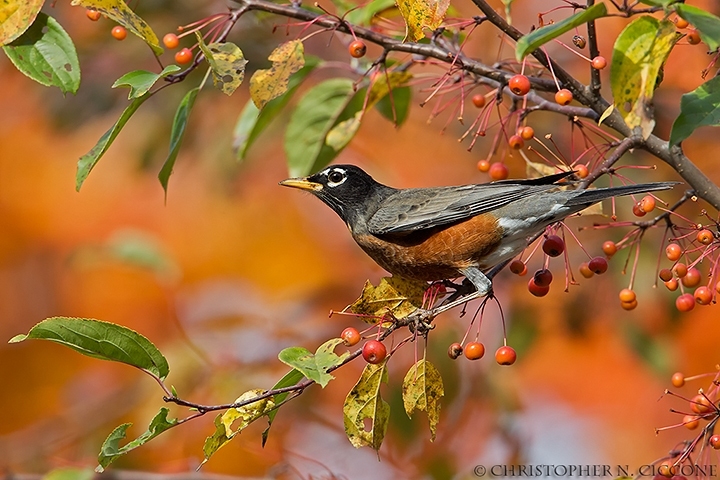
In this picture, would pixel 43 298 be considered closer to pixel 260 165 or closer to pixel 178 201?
pixel 178 201

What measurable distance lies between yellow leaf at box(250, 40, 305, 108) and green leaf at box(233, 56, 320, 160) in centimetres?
60

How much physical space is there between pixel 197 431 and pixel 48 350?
7.77ft

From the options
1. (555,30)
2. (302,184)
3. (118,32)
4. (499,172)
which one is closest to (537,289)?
(499,172)

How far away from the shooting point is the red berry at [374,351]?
1936 mm

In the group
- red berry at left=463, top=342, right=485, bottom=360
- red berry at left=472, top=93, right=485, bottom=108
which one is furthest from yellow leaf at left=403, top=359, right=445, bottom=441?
red berry at left=472, top=93, right=485, bottom=108

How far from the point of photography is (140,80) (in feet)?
6.47

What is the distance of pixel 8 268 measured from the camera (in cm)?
692

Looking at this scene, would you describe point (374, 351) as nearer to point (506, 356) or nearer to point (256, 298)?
point (506, 356)

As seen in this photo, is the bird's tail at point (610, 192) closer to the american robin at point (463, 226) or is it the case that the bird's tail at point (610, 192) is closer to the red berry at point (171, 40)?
the american robin at point (463, 226)

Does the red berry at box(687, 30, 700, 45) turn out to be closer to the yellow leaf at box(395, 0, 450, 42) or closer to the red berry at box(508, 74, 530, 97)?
the red berry at box(508, 74, 530, 97)

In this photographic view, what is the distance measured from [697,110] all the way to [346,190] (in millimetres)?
1752

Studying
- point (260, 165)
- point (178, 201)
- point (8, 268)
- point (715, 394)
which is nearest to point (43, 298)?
point (8, 268)

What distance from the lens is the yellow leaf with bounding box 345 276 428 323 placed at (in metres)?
2.18

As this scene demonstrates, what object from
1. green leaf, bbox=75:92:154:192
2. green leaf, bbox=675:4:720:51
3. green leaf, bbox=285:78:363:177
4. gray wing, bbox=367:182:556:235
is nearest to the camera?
green leaf, bbox=675:4:720:51
